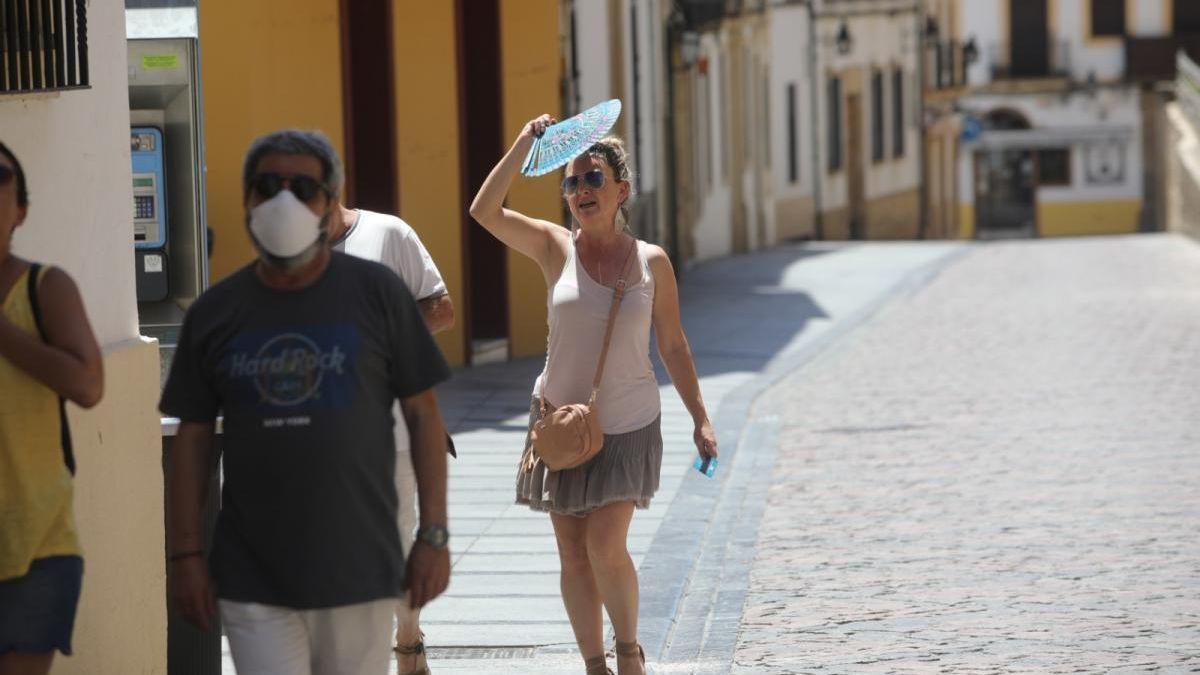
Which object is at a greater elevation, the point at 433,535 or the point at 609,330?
the point at 609,330

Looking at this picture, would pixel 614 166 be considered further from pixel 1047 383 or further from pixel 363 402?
pixel 1047 383

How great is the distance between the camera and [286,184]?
4066 millimetres

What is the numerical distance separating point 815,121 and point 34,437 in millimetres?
32911

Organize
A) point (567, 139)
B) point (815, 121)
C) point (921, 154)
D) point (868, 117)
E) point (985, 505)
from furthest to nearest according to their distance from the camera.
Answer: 1. point (921, 154)
2. point (868, 117)
3. point (815, 121)
4. point (985, 505)
5. point (567, 139)

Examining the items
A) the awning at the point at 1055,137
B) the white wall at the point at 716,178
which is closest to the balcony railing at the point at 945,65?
the awning at the point at 1055,137

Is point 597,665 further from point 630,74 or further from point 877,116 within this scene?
point 877,116

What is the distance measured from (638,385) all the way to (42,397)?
2.17m

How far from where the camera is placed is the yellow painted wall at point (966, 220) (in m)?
51.2

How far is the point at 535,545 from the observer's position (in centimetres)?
875

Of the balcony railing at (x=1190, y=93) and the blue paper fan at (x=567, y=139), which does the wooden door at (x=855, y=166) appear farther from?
the blue paper fan at (x=567, y=139)

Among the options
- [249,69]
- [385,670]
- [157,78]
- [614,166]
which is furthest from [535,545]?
[249,69]

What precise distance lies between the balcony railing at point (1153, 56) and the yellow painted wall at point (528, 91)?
3845 cm

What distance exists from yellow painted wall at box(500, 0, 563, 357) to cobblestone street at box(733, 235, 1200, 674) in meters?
2.09

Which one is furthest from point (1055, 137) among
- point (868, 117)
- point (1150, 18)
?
point (868, 117)
